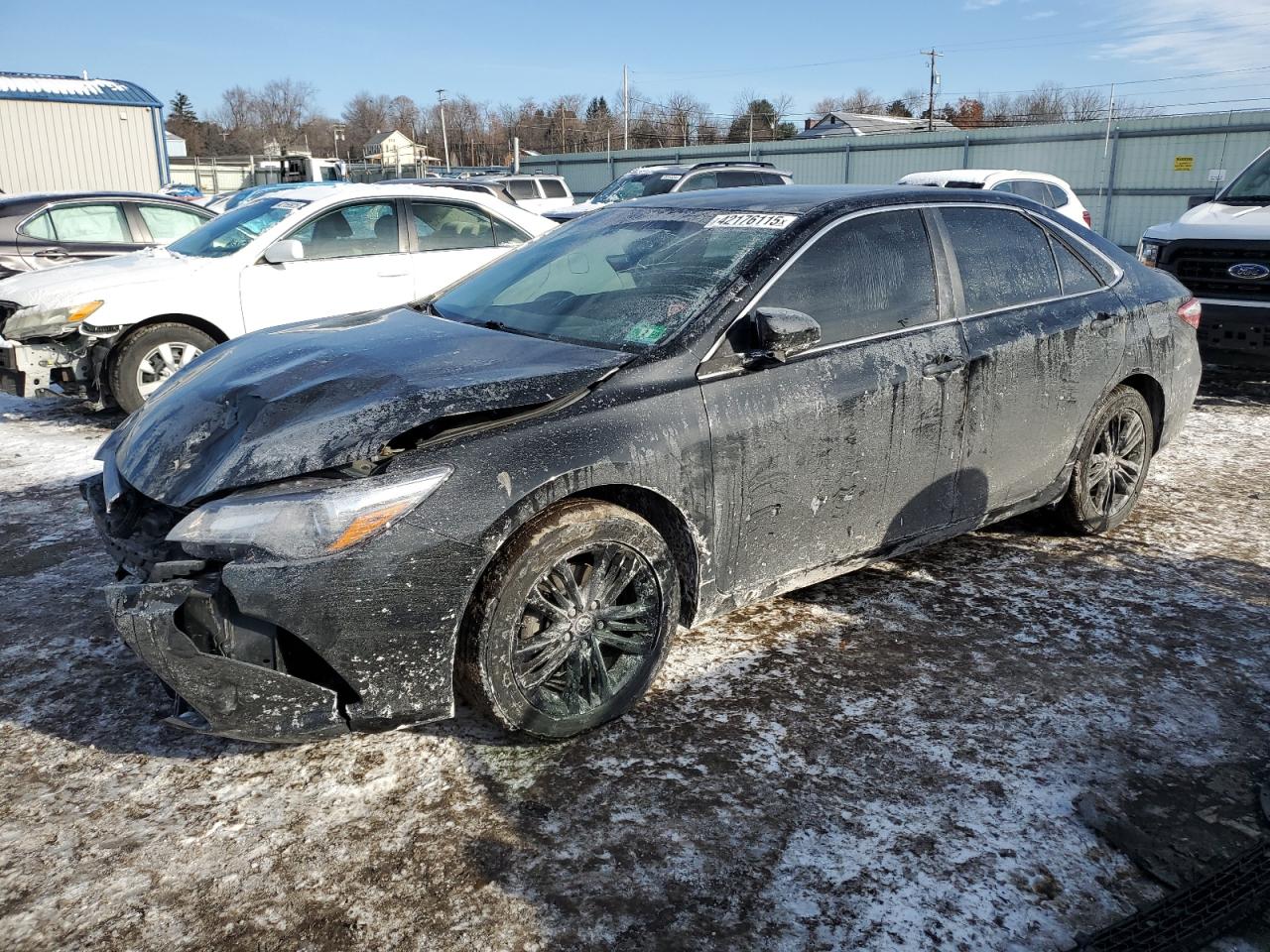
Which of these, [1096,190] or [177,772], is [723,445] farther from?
[1096,190]

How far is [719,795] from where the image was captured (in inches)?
110

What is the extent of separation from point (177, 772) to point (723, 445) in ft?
6.35

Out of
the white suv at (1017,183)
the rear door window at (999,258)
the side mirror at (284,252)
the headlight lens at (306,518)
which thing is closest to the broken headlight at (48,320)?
the side mirror at (284,252)

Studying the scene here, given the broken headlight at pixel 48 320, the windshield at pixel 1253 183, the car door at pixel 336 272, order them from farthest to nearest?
the windshield at pixel 1253 183, the car door at pixel 336 272, the broken headlight at pixel 48 320

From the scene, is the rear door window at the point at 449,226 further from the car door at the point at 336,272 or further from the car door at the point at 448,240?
the car door at the point at 336,272

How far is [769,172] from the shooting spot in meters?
17.0

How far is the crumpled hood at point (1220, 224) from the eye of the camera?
7.72 meters

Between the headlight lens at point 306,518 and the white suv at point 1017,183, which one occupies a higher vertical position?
the white suv at point 1017,183

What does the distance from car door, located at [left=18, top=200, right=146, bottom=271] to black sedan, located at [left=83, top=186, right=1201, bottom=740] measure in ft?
23.6

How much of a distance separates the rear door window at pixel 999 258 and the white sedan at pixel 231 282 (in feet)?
11.9

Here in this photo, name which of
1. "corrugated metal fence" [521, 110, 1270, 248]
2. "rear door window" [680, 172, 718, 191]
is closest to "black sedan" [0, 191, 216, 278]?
"rear door window" [680, 172, 718, 191]

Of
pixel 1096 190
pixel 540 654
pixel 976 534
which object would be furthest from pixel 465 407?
pixel 1096 190

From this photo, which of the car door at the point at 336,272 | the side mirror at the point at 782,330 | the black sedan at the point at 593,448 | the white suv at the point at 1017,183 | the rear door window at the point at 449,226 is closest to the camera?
the black sedan at the point at 593,448

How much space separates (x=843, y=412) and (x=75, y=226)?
9.17 meters
